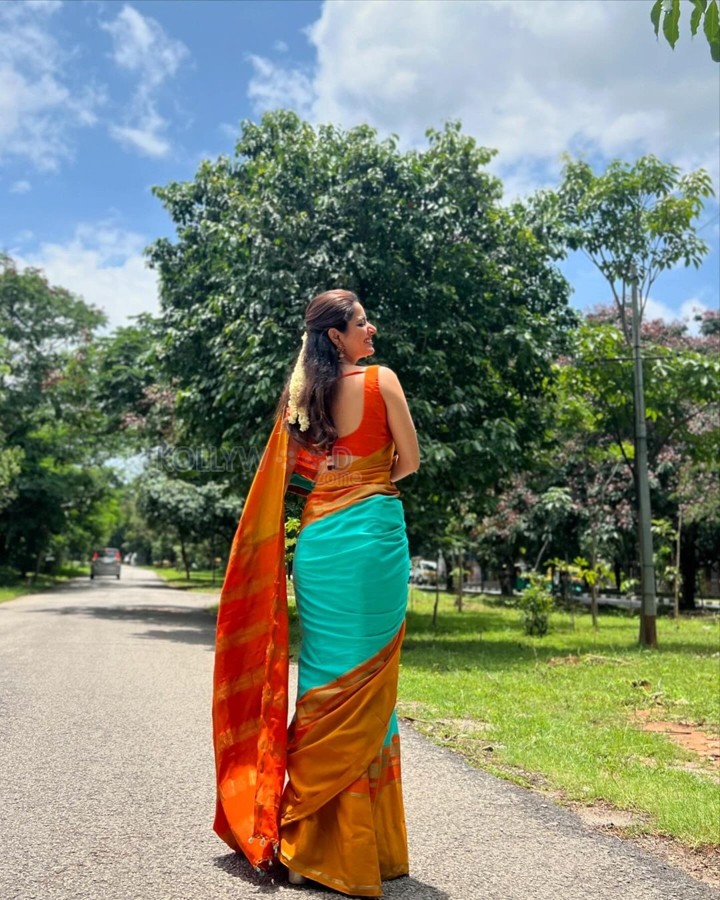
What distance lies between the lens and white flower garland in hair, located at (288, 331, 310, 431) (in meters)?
3.51

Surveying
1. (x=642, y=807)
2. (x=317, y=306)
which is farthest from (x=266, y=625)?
(x=642, y=807)

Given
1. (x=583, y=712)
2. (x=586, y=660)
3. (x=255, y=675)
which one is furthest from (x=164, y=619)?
(x=255, y=675)

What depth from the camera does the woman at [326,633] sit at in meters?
3.09

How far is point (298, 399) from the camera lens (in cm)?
354

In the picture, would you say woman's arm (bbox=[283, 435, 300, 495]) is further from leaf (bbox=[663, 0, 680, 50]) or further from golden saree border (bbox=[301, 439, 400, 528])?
leaf (bbox=[663, 0, 680, 50])

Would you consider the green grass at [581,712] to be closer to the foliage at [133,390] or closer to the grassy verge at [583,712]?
the grassy verge at [583,712]

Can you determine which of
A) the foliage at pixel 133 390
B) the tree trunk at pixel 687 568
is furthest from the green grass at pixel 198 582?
the tree trunk at pixel 687 568

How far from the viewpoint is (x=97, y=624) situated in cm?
1557

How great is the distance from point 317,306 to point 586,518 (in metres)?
23.9

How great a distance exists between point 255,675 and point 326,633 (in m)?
0.36

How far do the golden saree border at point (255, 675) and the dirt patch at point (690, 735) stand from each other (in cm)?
370

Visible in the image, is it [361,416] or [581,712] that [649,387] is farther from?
[361,416]

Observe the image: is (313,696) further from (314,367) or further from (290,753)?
(314,367)

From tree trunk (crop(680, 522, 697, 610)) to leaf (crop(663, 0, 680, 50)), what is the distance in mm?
26670
